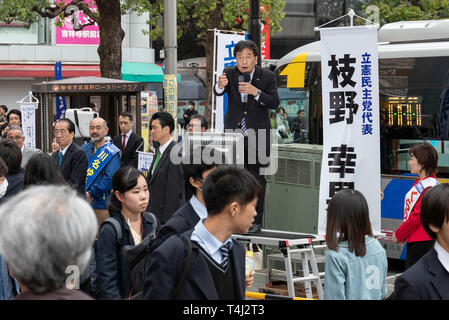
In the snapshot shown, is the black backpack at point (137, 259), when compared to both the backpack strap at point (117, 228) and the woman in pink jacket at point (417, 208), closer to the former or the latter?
the backpack strap at point (117, 228)

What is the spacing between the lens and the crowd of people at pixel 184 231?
2.41 m

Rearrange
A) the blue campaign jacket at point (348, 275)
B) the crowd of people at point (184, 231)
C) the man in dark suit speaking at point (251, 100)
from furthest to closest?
the man in dark suit speaking at point (251, 100)
the blue campaign jacket at point (348, 275)
the crowd of people at point (184, 231)

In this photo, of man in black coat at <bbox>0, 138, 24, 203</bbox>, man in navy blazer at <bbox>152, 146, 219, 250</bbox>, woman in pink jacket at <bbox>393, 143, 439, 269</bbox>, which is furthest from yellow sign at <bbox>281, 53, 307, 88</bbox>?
man in navy blazer at <bbox>152, 146, 219, 250</bbox>

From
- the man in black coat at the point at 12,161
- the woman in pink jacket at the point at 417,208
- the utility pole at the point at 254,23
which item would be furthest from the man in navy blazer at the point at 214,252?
the utility pole at the point at 254,23

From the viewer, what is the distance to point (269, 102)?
7402mm

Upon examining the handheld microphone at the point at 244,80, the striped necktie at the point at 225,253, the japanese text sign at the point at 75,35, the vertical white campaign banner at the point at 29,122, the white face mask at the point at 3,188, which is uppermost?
the japanese text sign at the point at 75,35

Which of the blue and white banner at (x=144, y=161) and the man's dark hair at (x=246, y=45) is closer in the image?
the man's dark hair at (x=246, y=45)

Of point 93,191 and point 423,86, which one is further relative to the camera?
point 423,86

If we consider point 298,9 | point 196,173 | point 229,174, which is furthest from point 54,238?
point 298,9

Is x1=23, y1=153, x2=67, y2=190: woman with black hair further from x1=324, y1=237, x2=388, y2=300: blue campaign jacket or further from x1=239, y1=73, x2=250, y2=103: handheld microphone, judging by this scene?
x1=324, y1=237, x2=388, y2=300: blue campaign jacket

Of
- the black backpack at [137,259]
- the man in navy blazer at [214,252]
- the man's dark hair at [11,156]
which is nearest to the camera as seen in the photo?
the man in navy blazer at [214,252]

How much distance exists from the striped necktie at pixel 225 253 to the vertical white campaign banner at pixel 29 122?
10226 mm

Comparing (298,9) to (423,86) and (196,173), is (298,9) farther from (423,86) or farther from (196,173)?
(196,173)

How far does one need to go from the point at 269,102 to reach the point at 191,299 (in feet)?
14.3
